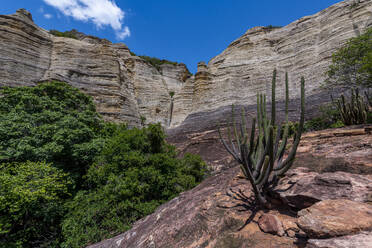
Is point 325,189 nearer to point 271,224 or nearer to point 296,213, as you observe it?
point 296,213

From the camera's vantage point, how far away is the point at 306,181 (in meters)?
2.27

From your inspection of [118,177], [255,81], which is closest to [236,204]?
[118,177]

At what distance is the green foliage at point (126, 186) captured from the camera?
463 centimetres

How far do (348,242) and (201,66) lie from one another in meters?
20.6

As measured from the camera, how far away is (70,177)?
6.34 metres

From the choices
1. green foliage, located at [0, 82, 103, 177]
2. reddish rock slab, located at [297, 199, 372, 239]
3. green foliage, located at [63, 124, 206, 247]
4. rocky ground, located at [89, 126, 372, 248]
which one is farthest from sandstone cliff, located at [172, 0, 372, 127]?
reddish rock slab, located at [297, 199, 372, 239]

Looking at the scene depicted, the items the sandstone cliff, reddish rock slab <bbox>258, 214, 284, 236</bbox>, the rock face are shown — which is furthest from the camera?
the rock face

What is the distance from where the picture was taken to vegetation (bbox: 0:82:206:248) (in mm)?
4680

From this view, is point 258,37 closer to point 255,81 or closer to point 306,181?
point 255,81

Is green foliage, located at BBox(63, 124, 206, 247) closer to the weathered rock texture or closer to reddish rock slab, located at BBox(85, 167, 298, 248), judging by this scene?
reddish rock slab, located at BBox(85, 167, 298, 248)

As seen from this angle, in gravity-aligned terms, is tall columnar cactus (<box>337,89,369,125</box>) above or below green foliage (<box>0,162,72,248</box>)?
above

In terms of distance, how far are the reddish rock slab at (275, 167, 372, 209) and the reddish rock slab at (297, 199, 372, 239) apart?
9.5 inches

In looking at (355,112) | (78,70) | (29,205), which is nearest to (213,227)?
(29,205)

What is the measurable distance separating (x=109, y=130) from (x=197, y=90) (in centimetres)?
1234
